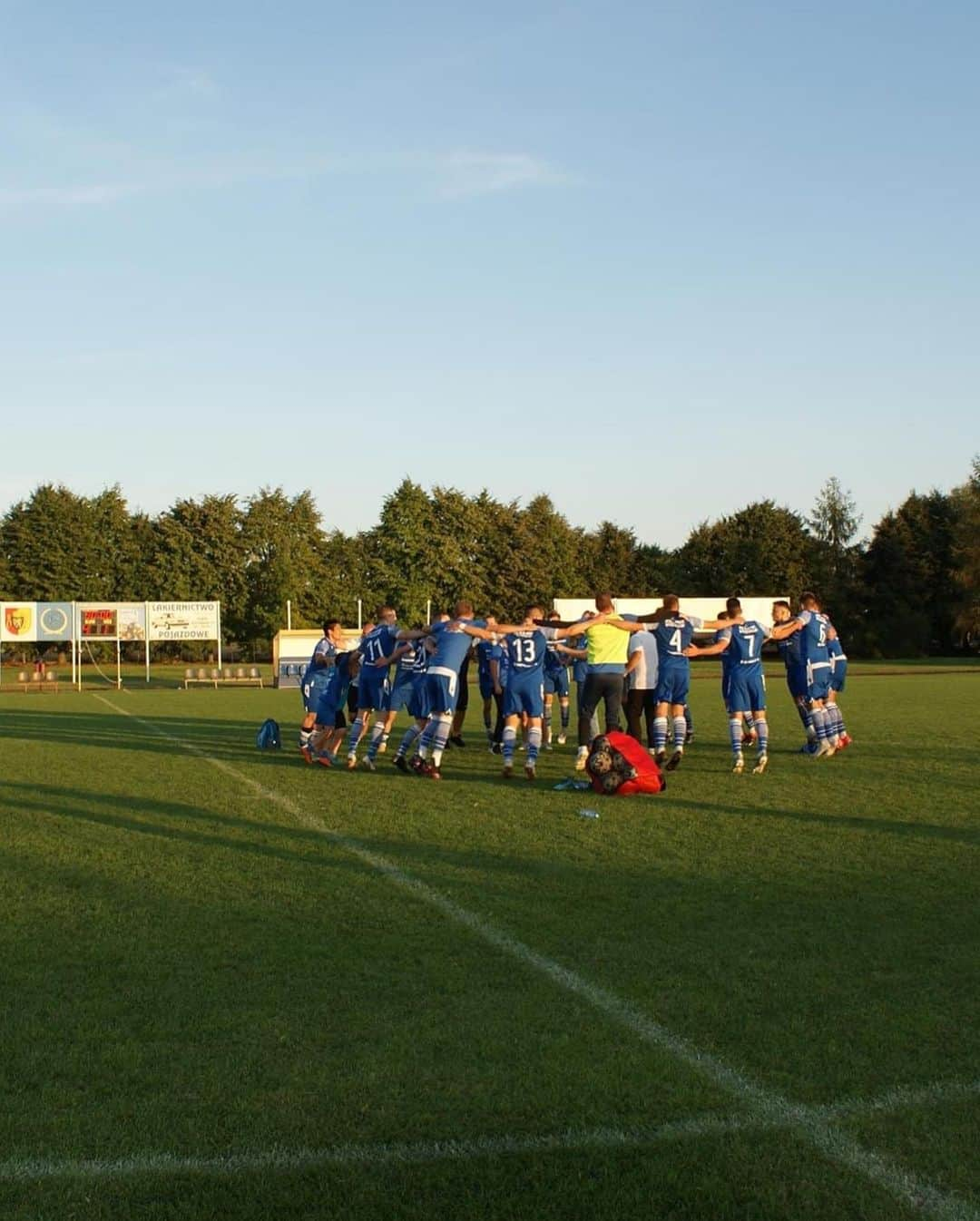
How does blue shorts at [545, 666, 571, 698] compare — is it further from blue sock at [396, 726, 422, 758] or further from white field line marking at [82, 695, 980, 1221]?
white field line marking at [82, 695, 980, 1221]

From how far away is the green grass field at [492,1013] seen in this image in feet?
13.1

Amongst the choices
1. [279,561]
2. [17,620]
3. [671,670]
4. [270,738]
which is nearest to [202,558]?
[279,561]

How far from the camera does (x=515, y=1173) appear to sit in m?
4.03

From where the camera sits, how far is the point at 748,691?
50.7ft

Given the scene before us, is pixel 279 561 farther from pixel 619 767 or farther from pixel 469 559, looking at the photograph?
pixel 619 767

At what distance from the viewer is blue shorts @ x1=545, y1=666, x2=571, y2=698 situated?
66.0 ft

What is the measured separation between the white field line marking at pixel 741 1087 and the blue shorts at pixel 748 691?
25.3ft

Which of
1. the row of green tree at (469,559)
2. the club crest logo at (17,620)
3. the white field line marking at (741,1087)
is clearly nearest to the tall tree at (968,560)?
the row of green tree at (469,559)

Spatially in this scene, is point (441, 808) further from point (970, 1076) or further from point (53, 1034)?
point (970, 1076)

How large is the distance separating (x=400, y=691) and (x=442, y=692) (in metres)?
2.67

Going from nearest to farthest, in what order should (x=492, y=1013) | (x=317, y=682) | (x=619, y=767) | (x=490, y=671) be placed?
(x=492, y=1013), (x=619, y=767), (x=317, y=682), (x=490, y=671)

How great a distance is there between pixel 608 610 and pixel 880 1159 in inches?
421

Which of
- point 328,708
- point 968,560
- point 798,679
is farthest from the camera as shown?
point 968,560

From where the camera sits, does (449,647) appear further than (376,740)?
No
